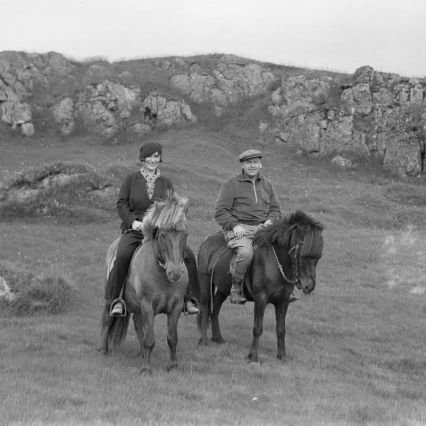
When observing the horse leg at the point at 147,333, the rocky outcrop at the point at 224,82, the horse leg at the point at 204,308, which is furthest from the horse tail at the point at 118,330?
the rocky outcrop at the point at 224,82

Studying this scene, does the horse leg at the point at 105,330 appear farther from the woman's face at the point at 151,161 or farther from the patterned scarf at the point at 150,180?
the woman's face at the point at 151,161

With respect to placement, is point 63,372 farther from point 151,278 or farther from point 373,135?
point 373,135

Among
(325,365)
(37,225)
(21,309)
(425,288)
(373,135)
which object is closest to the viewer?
(325,365)

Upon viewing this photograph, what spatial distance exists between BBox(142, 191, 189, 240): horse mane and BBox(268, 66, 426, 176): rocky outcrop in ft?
107

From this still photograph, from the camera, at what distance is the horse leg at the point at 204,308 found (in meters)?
9.93

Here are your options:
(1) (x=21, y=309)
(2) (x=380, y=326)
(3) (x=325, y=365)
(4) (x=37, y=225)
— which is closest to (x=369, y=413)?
(3) (x=325, y=365)

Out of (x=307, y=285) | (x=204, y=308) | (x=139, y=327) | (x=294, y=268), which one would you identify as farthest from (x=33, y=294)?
(x=307, y=285)

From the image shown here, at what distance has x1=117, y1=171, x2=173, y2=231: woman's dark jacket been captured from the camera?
8586 millimetres

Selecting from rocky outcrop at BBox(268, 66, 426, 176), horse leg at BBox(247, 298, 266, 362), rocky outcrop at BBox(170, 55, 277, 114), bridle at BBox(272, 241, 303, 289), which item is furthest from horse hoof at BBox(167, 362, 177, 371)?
rocky outcrop at BBox(170, 55, 277, 114)

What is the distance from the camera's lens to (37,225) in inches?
770

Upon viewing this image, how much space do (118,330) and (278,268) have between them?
2.91 m

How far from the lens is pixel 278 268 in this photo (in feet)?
29.3

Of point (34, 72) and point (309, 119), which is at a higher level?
point (34, 72)

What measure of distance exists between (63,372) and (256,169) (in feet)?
14.9
